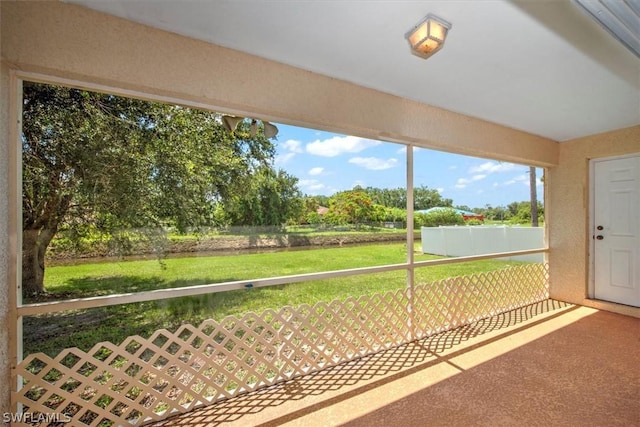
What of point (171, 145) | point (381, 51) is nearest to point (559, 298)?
point (381, 51)

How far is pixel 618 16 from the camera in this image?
1.54m

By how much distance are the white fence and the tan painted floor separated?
1074mm

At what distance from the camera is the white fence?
3613mm

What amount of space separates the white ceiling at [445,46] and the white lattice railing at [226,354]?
2.04m

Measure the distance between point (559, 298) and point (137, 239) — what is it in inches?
222

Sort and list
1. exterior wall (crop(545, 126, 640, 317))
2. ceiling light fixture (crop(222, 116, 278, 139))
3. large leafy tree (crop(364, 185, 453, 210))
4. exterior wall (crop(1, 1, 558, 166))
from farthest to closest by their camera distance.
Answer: exterior wall (crop(545, 126, 640, 317)) → large leafy tree (crop(364, 185, 453, 210)) → ceiling light fixture (crop(222, 116, 278, 139)) → exterior wall (crop(1, 1, 558, 166))

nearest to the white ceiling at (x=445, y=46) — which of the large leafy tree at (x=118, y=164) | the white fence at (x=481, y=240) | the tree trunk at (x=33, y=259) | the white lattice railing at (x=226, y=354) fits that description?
the large leafy tree at (x=118, y=164)

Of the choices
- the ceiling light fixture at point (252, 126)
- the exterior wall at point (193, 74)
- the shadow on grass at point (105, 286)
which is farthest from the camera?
the ceiling light fixture at point (252, 126)

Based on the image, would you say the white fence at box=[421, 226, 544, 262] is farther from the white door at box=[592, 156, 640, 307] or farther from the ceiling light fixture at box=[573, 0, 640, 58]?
the ceiling light fixture at box=[573, 0, 640, 58]

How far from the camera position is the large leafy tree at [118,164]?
1.79m

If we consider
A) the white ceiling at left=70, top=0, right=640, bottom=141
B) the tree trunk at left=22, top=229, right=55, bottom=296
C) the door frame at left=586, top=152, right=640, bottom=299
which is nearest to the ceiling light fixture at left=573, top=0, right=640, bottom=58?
the white ceiling at left=70, top=0, right=640, bottom=141

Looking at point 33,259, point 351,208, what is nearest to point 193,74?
point 33,259

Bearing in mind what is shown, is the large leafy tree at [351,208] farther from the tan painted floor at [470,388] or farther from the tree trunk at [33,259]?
the tree trunk at [33,259]

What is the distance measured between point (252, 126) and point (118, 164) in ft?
3.48
